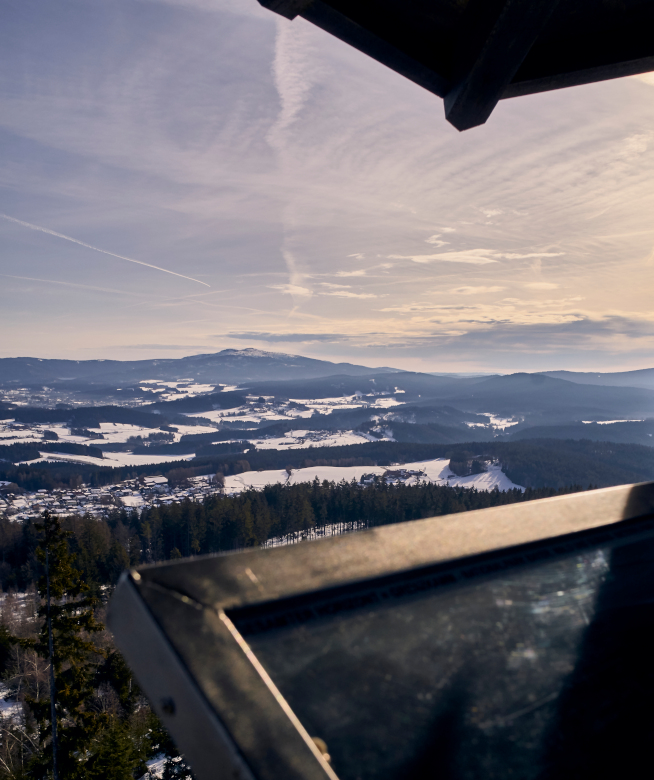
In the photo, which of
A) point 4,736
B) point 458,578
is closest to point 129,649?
point 458,578

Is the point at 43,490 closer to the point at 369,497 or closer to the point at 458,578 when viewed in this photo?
the point at 369,497

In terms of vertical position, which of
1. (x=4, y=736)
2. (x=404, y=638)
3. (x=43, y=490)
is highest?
(x=404, y=638)

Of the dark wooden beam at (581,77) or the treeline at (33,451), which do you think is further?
the treeline at (33,451)

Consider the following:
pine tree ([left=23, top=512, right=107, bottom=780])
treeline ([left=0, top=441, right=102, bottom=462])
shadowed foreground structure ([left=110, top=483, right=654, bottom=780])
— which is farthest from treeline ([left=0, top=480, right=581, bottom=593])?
treeline ([left=0, top=441, right=102, bottom=462])

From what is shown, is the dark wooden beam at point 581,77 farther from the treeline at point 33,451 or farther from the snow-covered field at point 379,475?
the treeline at point 33,451

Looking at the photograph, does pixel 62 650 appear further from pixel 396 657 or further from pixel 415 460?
pixel 415 460

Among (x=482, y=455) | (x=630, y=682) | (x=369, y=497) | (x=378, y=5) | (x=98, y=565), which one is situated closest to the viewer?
(x=630, y=682)

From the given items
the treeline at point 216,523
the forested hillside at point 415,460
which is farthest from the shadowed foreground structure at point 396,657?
the forested hillside at point 415,460
